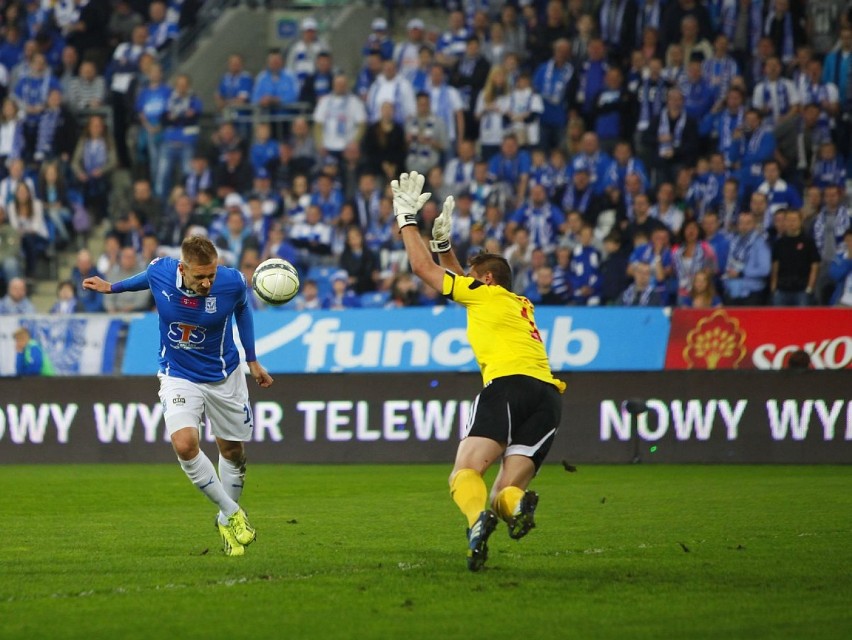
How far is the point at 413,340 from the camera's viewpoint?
19156 millimetres

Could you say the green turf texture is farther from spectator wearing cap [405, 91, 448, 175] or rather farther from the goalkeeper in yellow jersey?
spectator wearing cap [405, 91, 448, 175]

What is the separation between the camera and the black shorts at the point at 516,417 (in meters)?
8.90

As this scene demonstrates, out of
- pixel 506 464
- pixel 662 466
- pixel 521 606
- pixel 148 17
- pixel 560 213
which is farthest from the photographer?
pixel 148 17

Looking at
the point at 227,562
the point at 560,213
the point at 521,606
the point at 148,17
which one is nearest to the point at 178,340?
the point at 227,562

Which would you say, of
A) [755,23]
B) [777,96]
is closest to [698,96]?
[777,96]

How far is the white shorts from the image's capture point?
980 cm

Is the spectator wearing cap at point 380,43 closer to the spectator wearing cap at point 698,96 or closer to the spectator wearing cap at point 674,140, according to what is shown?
the spectator wearing cap at point 674,140

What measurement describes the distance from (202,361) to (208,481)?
2.68 feet

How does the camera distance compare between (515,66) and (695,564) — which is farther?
(515,66)

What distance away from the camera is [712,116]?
21.6 meters

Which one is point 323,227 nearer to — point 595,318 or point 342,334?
point 342,334

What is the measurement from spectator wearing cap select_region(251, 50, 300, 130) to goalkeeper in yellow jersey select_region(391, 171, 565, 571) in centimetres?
1618

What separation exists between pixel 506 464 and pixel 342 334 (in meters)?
10.6

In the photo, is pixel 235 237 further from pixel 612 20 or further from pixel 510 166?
pixel 612 20
